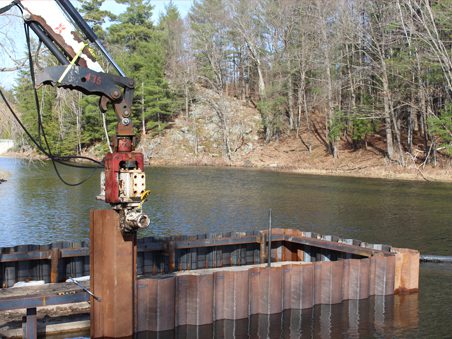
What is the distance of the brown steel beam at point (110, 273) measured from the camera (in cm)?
1051

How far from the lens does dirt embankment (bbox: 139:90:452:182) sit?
5966cm

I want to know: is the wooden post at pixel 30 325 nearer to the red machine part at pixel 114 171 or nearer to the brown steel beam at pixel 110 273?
the brown steel beam at pixel 110 273

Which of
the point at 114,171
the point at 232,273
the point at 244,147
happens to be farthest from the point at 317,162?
the point at 114,171

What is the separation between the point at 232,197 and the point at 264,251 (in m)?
20.3

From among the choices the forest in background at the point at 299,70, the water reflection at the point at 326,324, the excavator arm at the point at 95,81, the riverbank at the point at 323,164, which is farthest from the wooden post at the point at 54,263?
the forest in background at the point at 299,70

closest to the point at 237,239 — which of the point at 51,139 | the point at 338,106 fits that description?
the point at 338,106

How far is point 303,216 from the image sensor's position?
30594 millimetres

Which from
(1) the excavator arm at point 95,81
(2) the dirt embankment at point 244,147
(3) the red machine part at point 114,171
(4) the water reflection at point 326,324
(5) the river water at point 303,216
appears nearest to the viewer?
(1) the excavator arm at point 95,81

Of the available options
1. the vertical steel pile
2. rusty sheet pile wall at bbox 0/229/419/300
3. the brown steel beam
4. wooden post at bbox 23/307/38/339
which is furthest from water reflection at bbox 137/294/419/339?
wooden post at bbox 23/307/38/339

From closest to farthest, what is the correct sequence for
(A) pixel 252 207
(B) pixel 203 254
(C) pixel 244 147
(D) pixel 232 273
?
(D) pixel 232 273, (B) pixel 203 254, (A) pixel 252 207, (C) pixel 244 147

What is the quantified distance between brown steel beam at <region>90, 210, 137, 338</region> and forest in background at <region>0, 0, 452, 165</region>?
3748 cm

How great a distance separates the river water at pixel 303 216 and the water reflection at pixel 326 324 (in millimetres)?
26

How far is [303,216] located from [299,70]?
47.1 meters

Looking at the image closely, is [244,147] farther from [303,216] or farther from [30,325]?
[30,325]
